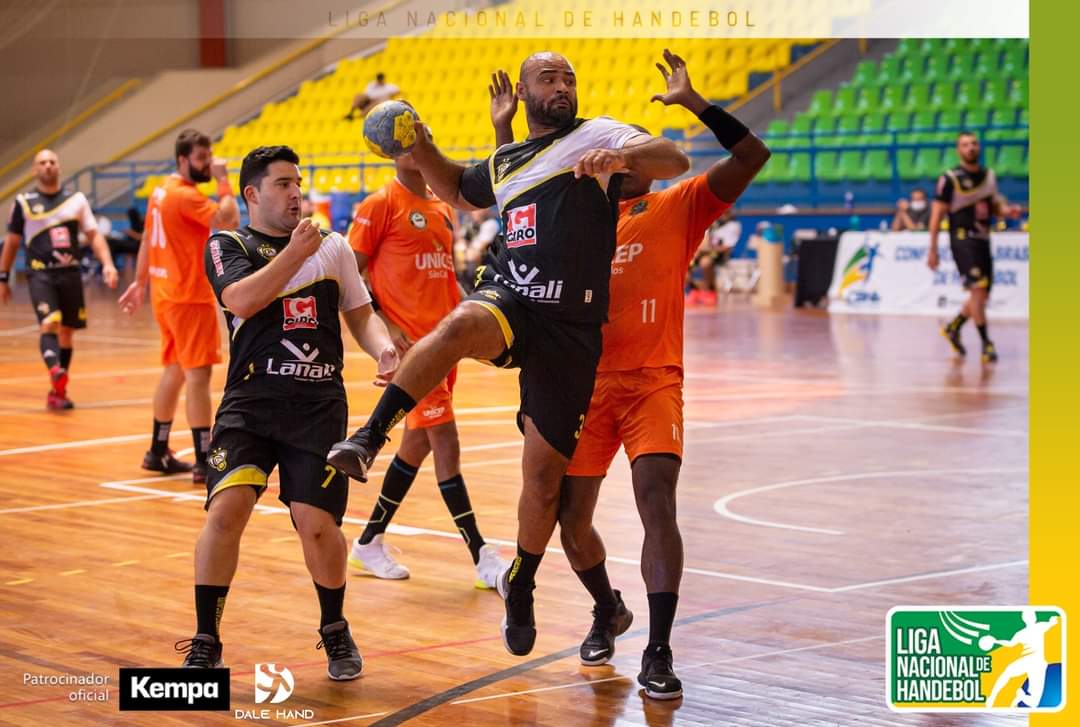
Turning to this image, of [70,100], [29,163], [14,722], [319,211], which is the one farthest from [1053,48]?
[319,211]

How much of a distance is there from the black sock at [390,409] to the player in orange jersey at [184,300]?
16.1 feet

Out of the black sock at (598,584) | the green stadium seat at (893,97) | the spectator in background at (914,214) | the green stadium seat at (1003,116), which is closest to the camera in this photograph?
A: the black sock at (598,584)

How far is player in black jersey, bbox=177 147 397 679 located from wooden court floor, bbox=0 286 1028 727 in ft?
1.21

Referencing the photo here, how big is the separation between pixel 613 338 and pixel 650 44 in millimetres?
24997

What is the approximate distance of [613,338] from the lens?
5828mm

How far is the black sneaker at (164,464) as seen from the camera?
34.6ft

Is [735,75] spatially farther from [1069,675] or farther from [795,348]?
[1069,675]

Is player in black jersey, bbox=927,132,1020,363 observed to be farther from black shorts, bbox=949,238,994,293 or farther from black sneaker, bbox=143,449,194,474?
black sneaker, bbox=143,449,194,474

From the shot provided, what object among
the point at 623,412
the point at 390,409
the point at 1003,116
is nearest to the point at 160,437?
the point at 623,412

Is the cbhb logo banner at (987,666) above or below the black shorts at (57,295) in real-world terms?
below

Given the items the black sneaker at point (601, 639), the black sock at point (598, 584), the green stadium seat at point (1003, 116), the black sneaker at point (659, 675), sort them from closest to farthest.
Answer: the black sneaker at point (659, 675)
the black sneaker at point (601, 639)
the black sock at point (598, 584)
the green stadium seat at point (1003, 116)

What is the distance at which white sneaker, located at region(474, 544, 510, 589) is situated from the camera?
7188mm

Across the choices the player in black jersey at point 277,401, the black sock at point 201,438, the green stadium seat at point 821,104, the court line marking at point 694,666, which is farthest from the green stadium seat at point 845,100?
the player in black jersey at point 277,401

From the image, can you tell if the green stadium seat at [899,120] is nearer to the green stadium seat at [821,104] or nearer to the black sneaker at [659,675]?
the green stadium seat at [821,104]
